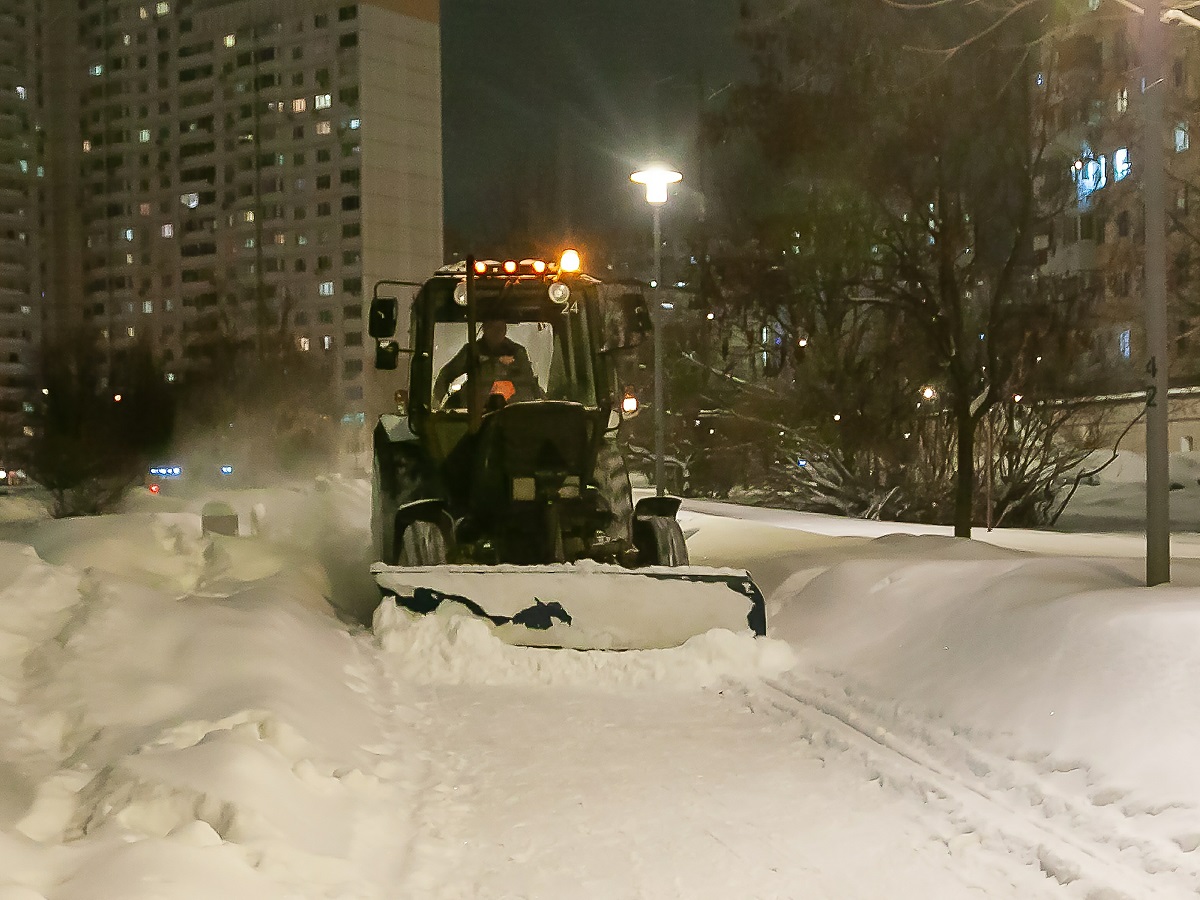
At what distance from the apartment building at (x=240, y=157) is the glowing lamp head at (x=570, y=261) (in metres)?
82.1

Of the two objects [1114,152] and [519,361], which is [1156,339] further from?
[1114,152]

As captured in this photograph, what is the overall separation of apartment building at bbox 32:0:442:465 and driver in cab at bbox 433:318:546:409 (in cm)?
8163

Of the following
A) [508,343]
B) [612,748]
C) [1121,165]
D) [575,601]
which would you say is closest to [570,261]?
[508,343]

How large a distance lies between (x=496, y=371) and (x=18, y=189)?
11204 cm

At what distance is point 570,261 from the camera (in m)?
9.68

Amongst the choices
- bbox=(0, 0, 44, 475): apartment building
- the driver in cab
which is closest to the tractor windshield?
the driver in cab

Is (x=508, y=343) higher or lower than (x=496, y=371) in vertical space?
higher

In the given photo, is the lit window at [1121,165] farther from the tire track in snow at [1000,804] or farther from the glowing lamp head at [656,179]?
the tire track in snow at [1000,804]

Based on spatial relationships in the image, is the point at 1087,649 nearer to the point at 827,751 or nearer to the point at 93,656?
the point at 827,751

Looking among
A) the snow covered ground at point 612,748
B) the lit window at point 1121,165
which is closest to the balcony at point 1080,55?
the lit window at point 1121,165

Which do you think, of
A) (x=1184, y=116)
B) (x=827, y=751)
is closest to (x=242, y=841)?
(x=827, y=751)

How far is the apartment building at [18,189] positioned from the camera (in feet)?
341

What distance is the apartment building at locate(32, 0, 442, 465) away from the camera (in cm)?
9550

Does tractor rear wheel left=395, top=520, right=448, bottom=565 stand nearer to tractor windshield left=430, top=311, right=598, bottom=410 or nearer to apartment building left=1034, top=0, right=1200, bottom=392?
tractor windshield left=430, top=311, right=598, bottom=410
